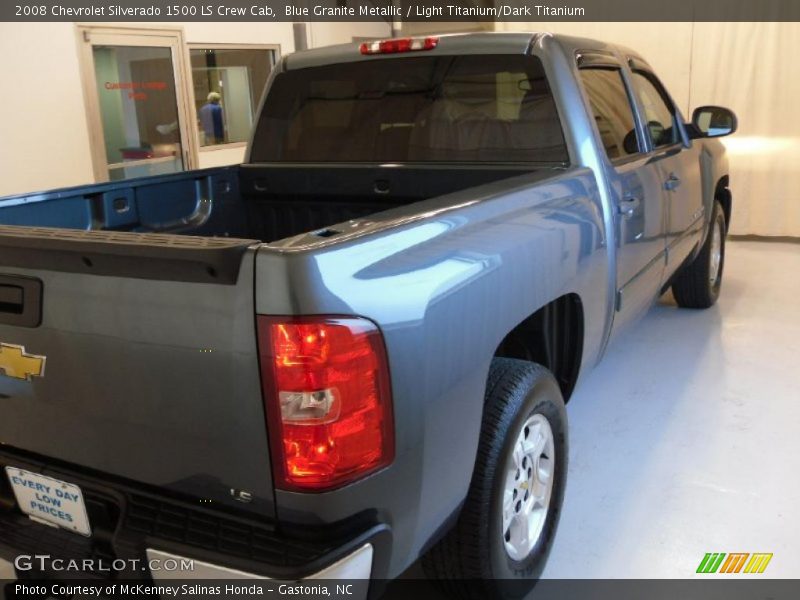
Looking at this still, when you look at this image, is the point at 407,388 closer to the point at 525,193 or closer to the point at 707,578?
the point at 525,193

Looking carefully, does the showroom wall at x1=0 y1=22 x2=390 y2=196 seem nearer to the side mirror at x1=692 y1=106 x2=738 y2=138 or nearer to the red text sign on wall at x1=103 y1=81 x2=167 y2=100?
the red text sign on wall at x1=103 y1=81 x2=167 y2=100

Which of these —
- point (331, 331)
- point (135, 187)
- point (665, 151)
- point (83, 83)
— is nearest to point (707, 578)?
point (331, 331)

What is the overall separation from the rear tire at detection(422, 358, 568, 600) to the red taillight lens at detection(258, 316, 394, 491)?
495 millimetres

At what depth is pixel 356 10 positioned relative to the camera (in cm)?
900

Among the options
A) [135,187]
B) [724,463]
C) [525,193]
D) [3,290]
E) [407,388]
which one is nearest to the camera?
[407,388]

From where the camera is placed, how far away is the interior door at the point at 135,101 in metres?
6.32

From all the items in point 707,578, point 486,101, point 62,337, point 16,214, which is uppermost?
point 486,101

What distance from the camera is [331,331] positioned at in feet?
4.24

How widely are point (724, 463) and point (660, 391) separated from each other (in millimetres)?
730

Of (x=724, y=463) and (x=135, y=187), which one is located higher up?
(x=135, y=187)

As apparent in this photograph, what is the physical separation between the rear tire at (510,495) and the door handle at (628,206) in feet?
2.70

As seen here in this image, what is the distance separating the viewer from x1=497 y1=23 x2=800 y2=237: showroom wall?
6844 millimetres

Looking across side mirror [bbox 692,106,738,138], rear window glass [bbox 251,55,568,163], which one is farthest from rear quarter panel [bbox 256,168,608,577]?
side mirror [bbox 692,106,738,138]

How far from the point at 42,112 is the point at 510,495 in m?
5.38
